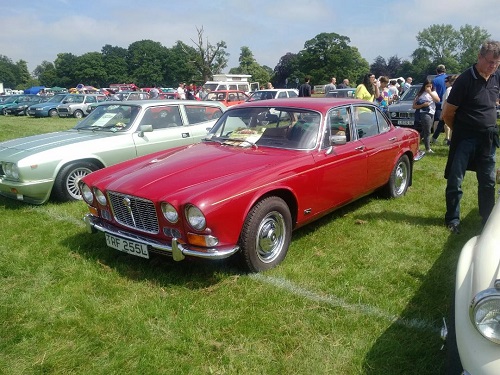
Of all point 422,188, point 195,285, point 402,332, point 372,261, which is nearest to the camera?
point 402,332

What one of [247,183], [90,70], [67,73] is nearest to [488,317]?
[247,183]

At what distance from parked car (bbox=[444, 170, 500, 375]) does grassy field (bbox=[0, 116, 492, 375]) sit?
724 mm

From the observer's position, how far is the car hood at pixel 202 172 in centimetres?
347

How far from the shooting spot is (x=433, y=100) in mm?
8672

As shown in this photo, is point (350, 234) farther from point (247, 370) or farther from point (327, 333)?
point (247, 370)

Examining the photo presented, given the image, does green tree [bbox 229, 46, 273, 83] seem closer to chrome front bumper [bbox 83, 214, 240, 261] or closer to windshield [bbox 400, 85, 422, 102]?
windshield [bbox 400, 85, 422, 102]

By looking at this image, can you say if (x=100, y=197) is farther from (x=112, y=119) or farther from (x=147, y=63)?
(x=147, y=63)

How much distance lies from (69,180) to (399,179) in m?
4.95

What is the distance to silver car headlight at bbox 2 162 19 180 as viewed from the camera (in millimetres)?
5559

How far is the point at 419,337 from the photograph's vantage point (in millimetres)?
2854

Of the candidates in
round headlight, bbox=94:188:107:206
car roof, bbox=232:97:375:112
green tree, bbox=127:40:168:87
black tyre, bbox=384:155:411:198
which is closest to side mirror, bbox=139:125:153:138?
car roof, bbox=232:97:375:112

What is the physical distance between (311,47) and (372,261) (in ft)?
261

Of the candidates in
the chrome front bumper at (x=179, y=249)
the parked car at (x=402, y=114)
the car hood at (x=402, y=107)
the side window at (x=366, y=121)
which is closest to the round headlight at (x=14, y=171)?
the chrome front bumper at (x=179, y=249)

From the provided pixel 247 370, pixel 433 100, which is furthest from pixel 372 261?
pixel 433 100
